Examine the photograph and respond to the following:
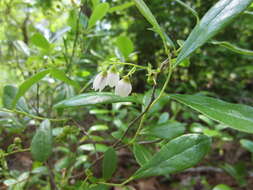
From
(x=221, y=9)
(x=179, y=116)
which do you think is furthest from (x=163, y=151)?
(x=179, y=116)

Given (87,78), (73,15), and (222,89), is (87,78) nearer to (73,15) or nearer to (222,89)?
(73,15)

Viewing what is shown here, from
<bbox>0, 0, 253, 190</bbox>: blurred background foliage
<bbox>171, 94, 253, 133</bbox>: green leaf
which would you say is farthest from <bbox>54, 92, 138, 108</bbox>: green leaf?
<bbox>0, 0, 253, 190</bbox>: blurred background foliage

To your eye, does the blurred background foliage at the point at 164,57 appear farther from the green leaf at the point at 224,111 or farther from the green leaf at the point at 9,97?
the green leaf at the point at 224,111

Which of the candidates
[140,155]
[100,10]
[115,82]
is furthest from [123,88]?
[100,10]

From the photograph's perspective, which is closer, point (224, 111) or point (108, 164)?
point (224, 111)

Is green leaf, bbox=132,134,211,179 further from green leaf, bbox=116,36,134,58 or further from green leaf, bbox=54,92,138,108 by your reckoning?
green leaf, bbox=116,36,134,58

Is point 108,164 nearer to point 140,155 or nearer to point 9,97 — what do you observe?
point 140,155

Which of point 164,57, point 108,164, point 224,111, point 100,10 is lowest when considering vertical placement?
point 108,164

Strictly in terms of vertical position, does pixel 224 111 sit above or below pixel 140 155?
above
